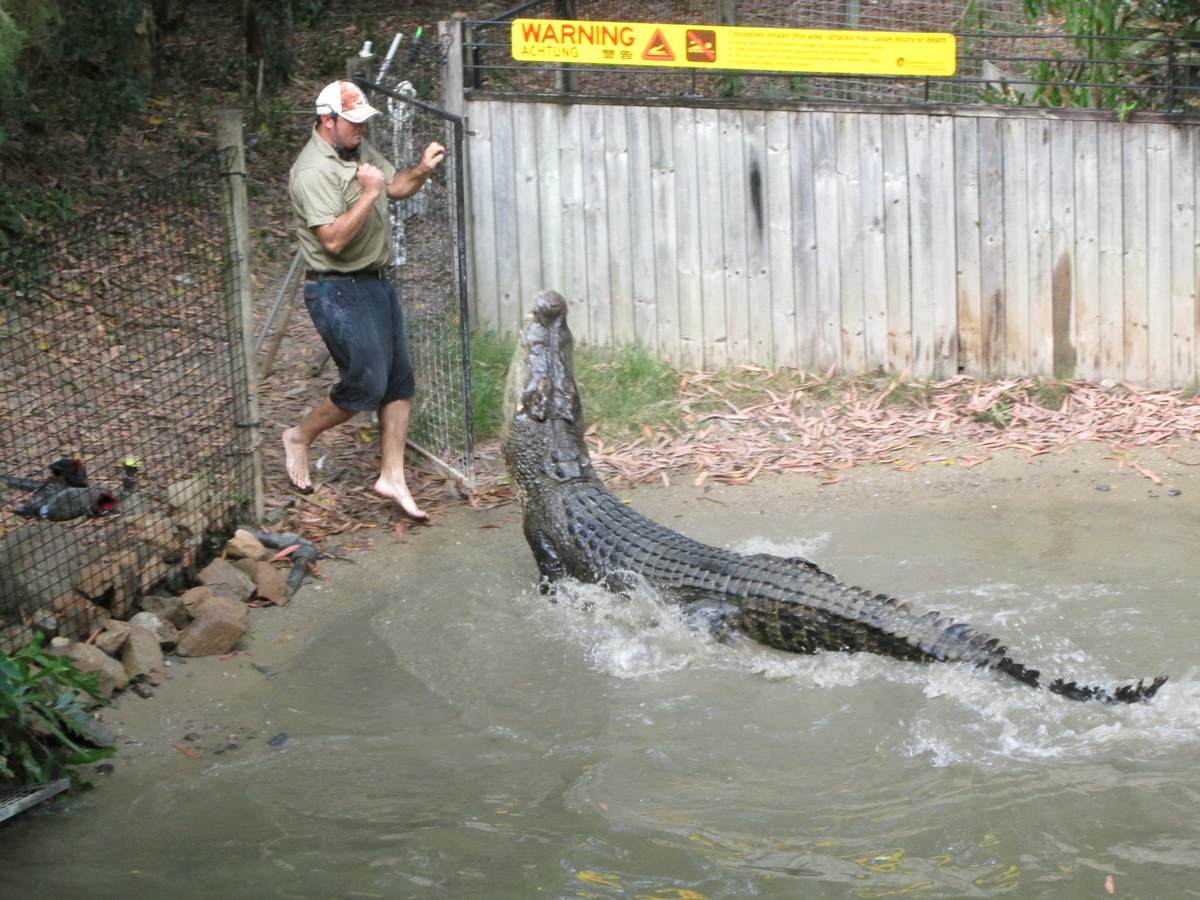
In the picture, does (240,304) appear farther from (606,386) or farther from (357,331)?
(606,386)

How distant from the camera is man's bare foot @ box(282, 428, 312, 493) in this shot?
619 centimetres

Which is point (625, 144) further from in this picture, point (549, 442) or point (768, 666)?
point (768, 666)

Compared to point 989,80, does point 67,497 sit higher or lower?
lower

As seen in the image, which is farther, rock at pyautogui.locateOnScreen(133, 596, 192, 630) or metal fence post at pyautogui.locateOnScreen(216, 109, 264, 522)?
metal fence post at pyautogui.locateOnScreen(216, 109, 264, 522)

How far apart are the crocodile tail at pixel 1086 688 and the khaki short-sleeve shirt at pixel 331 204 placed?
3.40m

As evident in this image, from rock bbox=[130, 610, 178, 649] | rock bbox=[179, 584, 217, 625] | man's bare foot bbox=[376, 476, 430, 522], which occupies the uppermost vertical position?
man's bare foot bbox=[376, 476, 430, 522]

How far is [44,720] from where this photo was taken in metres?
3.77

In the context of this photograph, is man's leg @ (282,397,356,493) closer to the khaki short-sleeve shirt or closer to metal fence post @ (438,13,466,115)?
the khaki short-sleeve shirt

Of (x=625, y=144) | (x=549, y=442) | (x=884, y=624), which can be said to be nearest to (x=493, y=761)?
(x=884, y=624)

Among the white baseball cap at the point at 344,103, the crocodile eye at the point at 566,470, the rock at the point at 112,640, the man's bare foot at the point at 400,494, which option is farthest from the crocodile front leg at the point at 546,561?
the white baseball cap at the point at 344,103

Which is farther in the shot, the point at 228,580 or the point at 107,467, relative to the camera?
the point at 107,467

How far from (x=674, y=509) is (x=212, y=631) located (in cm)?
243

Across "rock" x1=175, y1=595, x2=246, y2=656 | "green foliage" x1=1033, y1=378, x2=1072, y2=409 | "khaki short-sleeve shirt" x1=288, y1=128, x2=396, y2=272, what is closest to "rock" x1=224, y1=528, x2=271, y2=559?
"rock" x1=175, y1=595, x2=246, y2=656

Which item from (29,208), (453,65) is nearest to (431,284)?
(453,65)
